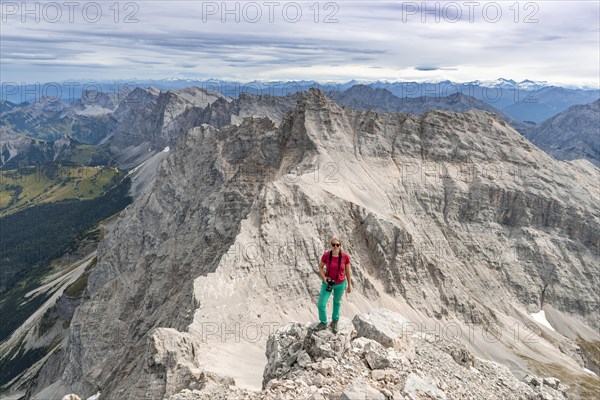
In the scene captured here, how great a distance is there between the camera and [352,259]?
94.0 metres

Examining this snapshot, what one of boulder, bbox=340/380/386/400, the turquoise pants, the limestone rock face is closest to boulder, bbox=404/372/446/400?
the limestone rock face

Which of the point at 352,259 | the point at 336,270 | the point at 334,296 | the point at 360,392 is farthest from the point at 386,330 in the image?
the point at 352,259

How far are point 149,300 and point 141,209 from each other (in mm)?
75857

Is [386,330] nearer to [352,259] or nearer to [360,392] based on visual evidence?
[360,392]

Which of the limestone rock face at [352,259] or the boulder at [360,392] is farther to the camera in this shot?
the limestone rock face at [352,259]

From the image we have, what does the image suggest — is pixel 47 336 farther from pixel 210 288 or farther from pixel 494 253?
pixel 494 253

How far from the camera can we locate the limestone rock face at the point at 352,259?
1588 inches

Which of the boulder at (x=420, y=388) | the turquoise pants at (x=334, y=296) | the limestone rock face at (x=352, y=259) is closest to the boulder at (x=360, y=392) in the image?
the limestone rock face at (x=352, y=259)

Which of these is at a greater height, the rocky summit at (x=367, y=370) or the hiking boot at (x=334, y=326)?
the hiking boot at (x=334, y=326)

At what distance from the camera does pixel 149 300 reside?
96.1m

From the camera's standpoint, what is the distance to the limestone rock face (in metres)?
40.3

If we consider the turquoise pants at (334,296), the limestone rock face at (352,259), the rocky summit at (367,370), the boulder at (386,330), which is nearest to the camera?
the rocky summit at (367,370)

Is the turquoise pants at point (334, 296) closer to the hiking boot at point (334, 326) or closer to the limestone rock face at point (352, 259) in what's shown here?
the hiking boot at point (334, 326)

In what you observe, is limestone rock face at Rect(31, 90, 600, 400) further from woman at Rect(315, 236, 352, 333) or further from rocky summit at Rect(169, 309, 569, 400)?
woman at Rect(315, 236, 352, 333)
